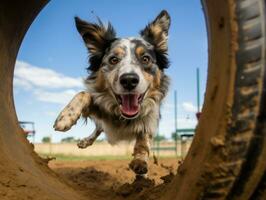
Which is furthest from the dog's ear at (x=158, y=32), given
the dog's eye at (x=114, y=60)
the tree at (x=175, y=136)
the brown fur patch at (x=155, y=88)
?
the tree at (x=175, y=136)

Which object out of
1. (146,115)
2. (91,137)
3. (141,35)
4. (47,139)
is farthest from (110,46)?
(47,139)

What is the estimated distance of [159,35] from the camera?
7.14m

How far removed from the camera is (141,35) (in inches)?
284

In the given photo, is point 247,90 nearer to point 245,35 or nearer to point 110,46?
point 245,35

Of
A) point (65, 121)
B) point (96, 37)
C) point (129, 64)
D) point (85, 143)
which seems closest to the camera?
point (65, 121)

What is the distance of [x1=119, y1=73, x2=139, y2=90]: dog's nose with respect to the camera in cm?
581

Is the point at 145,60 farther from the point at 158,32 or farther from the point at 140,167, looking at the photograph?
the point at 140,167

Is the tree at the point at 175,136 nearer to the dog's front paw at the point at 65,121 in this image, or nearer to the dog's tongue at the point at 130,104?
the dog's tongue at the point at 130,104

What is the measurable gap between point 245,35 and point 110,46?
5.34 metres

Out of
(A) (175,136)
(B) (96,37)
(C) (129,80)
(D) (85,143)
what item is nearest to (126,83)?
(C) (129,80)

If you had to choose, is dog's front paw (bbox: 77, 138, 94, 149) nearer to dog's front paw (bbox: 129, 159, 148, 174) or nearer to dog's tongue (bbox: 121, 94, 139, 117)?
dog's tongue (bbox: 121, 94, 139, 117)

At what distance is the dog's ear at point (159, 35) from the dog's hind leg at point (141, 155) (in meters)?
1.58

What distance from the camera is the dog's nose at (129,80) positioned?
5.81 meters

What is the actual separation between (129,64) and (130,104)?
56 cm
